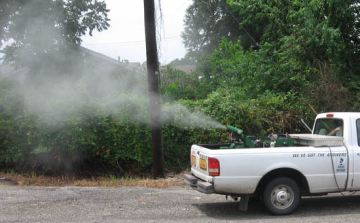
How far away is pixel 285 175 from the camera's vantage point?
6875 millimetres

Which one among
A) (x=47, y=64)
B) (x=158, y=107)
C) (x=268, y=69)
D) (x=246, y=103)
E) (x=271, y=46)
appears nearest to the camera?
(x=158, y=107)

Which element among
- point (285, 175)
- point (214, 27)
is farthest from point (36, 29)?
point (285, 175)

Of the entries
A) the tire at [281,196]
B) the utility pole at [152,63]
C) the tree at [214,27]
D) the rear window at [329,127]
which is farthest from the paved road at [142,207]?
the tree at [214,27]

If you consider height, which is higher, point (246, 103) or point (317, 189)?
point (246, 103)

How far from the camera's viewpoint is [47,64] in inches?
826

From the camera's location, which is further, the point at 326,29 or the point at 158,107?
the point at 326,29

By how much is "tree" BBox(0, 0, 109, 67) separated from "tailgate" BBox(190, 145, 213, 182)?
15773mm

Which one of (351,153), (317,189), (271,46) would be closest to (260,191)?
(317,189)

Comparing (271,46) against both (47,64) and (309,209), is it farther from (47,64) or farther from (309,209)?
(47,64)

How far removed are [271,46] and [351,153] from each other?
982 centimetres

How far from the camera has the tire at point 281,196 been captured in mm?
6699

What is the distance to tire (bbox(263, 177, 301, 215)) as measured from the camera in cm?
670

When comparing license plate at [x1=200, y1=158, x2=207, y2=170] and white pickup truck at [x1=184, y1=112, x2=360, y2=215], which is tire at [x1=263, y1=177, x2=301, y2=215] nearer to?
white pickup truck at [x1=184, y1=112, x2=360, y2=215]

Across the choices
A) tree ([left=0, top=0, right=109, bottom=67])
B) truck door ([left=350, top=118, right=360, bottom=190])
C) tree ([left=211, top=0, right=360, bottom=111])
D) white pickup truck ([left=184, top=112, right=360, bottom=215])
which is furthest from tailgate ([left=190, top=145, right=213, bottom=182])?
tree ([left=0, top=0, right=109, bottom=67])
